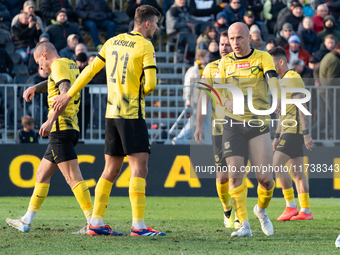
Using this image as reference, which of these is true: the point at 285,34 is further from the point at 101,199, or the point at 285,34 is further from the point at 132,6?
the point at 101,199

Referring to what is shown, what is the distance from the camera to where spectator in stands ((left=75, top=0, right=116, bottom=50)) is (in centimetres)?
1559

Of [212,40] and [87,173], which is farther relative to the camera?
[212,40]

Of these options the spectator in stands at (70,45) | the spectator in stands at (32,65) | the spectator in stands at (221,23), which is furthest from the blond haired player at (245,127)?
the spectator in stands at (221,23)

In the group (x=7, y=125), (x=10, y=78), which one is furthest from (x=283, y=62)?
(x=10, y=78)

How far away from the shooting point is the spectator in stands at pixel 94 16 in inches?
614

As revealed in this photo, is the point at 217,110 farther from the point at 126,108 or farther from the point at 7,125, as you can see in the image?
the point at 7,125

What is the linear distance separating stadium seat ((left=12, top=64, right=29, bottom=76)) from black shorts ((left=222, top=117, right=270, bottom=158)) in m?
8.79

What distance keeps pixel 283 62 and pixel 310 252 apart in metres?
3.51

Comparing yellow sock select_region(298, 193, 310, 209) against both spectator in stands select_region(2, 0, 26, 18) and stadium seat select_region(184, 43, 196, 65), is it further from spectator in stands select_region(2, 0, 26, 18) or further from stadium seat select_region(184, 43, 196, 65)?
spectator in stands select_region(2, 0, 26, 18)

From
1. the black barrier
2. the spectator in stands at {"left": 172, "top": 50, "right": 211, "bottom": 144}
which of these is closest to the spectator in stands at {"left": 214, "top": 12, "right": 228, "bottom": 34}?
the spectator in stands at {"left": 172, "top": 50, "right": 211, "bottom": 144}

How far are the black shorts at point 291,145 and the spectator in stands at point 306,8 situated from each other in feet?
34.1

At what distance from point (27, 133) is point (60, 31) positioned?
14.0 feet

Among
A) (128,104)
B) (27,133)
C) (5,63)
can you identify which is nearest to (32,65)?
(5,63)

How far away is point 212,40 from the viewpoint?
13.2 metres
